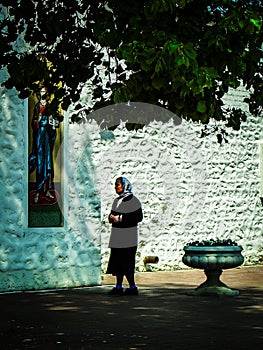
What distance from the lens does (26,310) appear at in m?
14.0

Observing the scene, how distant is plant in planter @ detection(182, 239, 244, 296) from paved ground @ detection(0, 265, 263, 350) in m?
0.30

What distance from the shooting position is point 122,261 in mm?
16328

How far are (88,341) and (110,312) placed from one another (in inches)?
109

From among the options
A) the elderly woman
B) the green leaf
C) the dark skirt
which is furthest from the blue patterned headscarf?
the green leaf

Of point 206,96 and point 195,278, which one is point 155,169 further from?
point 206,96

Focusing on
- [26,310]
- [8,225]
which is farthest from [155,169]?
[26,310]

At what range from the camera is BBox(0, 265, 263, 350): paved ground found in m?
10.7

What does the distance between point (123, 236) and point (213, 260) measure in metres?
1.50

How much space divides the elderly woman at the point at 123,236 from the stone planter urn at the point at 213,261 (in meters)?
0.88

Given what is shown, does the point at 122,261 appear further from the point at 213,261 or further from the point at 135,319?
the point at 135,319

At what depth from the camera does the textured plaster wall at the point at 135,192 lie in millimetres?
16922

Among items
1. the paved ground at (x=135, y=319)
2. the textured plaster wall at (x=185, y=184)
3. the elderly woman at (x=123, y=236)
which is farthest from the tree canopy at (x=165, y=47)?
the textured plaster wall at (x=185, y=184)

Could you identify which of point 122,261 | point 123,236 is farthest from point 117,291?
point 123,236

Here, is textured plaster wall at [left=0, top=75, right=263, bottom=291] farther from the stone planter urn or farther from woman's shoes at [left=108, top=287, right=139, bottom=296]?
the stone planter urn
